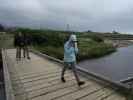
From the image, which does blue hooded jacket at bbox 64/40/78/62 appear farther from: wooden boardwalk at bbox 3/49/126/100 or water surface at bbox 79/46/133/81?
water surface at bbox 79/46/133/81

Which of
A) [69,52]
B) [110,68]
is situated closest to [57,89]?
[69,52]

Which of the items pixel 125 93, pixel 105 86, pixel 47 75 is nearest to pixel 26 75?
pixel 47 75

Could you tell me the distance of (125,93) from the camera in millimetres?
4352

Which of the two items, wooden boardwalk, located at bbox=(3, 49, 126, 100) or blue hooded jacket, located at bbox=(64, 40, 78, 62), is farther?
blue hooded jacket, located at bbox=(64, 40, 78, 62)

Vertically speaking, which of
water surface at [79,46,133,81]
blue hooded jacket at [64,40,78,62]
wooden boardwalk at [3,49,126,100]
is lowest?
water surface at [79,46,133,81]

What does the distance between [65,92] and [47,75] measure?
6.02 feet

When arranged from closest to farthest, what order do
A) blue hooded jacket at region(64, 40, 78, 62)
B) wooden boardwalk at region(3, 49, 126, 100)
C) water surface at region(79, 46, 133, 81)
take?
wooden boardwalk at region(3, 49, 126, 100)
blue hooded jacket at region(64, 40, 78, 62)
water surface at region(79, 46, 133, 81)

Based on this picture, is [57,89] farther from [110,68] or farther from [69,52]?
[110,68]

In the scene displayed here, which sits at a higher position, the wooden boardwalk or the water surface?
the wooden boardwalk

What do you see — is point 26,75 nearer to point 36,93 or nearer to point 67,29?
point 36,93

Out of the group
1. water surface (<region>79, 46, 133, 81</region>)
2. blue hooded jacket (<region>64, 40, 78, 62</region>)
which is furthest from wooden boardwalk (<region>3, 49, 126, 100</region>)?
water surface (<region>79, 46, 133, 81</region>)

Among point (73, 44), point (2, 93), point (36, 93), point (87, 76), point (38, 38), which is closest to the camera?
point (36, 93)

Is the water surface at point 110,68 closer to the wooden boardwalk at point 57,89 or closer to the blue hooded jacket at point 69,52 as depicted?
the wooden boardwalk at point 57,89

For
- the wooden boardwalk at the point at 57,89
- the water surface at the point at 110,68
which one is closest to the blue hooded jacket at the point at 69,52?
the wooden boardwalk at the point at 57,89
